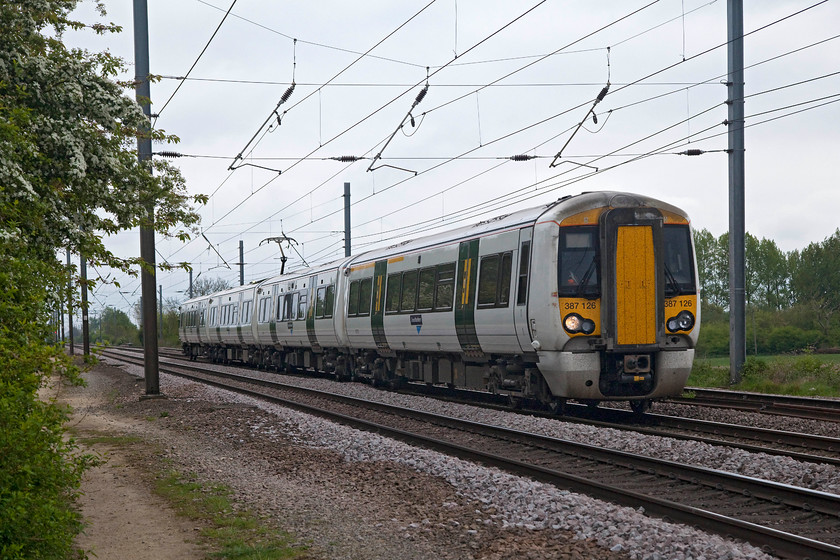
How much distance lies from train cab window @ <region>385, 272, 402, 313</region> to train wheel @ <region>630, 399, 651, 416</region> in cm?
625

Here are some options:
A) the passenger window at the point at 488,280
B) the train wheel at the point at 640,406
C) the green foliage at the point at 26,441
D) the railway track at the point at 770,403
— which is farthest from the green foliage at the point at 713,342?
the green foliage at the point at 26,441

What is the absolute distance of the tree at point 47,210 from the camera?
5176 millimetres

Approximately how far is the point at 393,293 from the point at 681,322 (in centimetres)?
761

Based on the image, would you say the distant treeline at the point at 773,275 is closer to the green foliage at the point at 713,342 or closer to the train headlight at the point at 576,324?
the green foliage at the point at 713,342

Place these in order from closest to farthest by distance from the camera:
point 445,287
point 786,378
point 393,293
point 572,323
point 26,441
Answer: point 26,441
point 572,323
point 445,287
point 786,378
point 393,293

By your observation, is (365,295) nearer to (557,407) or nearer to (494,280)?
(494,280)

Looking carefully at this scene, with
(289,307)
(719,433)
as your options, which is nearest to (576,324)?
(719,433)

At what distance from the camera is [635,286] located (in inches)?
516

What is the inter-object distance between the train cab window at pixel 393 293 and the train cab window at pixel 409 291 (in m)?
0.26

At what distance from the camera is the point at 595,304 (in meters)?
13.0

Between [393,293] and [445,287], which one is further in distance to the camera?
[393,293]

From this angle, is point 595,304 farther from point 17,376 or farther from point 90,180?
point 17,376

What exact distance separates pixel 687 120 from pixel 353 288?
905cm

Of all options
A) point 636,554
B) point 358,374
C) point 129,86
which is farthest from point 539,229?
point 358,374
